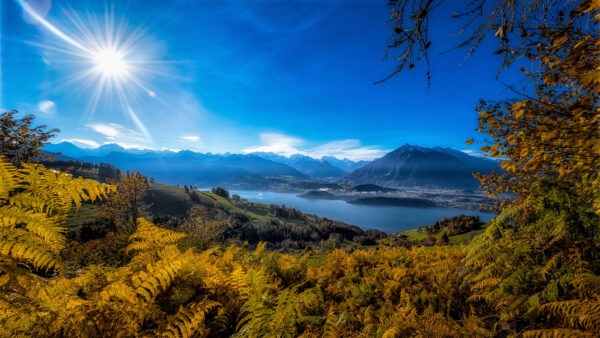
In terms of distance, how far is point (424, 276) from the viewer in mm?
4480

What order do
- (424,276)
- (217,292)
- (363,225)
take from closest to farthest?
1. (217,292)
2. (424,276)
3. (363,225)

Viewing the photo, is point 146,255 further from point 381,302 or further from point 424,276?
point 424,276

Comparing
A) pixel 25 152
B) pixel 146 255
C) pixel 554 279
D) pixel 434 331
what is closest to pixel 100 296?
pixel 146 255

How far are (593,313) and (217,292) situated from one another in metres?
4.47

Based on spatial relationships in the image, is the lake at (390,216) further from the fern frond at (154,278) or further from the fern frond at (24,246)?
the fern frond at (24,246)

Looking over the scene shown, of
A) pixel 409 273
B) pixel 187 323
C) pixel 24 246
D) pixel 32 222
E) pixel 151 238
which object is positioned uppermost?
pixel 32 222

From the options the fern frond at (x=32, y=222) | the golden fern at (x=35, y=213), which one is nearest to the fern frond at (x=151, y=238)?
the golden fern at (x=35, y=213)

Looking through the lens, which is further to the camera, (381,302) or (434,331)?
(381,302)

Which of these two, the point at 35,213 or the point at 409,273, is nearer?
the point at 35,213

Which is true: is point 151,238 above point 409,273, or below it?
above

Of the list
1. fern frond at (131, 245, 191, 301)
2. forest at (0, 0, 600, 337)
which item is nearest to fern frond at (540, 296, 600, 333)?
forest at (0, 0, 600, 337)

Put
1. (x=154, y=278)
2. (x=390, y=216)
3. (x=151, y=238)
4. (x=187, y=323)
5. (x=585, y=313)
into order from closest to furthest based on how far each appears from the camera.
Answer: (x=585, y=313) → (x=187, y=323) → (x=154, y=278) → (x=151, y=238) → (x=390, y=216)

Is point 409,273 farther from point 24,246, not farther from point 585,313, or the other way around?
point 24,246

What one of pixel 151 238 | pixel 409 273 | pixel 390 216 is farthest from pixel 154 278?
pixel 390 216
